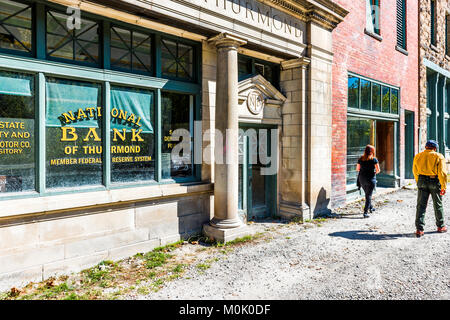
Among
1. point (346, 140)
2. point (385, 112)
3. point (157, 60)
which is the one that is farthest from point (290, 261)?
point (385, 112)

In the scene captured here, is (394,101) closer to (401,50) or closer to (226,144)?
(401,50)

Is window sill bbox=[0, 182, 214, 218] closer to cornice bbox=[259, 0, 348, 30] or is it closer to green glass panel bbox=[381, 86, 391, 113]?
cornice bbox=[259, 0, 348, 30]

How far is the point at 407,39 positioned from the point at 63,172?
13.7 metres

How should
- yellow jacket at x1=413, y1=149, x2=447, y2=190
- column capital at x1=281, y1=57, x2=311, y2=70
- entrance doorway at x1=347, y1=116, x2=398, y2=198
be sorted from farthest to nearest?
entrance doorway at x1=347, y1=116, x2=398, y2=198 < column capital at x1=281, y1=57, x2=311, y2=70 < yellow jacket at x1=413, y1=149, x2=447, y2=190

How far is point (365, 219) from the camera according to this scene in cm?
788

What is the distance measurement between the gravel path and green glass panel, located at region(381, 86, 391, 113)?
5514 mm

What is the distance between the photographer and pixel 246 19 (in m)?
6.29

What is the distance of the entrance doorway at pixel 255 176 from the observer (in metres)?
7.29

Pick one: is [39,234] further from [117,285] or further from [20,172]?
[117,285]

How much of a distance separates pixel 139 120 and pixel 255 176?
3.38 metres

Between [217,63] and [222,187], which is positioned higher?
[217,63]

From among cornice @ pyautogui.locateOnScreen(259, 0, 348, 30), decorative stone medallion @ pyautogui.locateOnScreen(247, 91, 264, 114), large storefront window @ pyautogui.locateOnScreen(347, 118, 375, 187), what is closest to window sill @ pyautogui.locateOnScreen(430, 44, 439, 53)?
large storefront window @ pyautogui.locateOnScreen(347, 118, 375, 187)

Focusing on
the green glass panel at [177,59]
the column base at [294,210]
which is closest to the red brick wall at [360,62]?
the column base at [294,210]

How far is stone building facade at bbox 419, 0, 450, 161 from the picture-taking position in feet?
45.8
